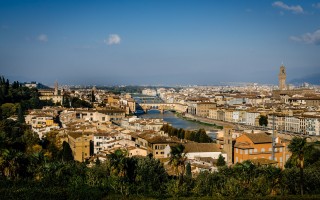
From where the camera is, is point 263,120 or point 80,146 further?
point 263,120

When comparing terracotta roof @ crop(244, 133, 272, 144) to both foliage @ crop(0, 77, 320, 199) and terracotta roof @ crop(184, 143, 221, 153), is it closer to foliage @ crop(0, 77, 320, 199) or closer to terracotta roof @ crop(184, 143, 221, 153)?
terracotta roof @ crop(184, 143, 221, 153)

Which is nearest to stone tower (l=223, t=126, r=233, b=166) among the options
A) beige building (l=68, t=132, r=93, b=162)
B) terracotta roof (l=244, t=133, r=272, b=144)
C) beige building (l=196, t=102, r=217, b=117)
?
terracotta roof (l=244, t=133, r=272, b=144)

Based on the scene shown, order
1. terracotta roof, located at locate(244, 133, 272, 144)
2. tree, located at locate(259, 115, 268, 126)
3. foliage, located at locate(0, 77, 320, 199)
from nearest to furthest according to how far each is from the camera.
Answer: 1. foliage, located at locate(0, 77, 320, 199)
2. terracotta roof, located at locate(244, 133, 272, 144)
3. tree, located at locate(259, 115, 268, 126)

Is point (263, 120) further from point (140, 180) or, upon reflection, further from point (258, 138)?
point (140, 180)

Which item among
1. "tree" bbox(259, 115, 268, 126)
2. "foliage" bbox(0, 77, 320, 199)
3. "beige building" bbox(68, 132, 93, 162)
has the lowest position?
"tree" bbox(259, 115, 268, 126)

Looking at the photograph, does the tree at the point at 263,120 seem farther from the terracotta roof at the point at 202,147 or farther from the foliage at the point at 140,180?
the foliage at the point at 140,180

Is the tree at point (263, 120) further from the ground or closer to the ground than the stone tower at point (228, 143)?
closer to the ground

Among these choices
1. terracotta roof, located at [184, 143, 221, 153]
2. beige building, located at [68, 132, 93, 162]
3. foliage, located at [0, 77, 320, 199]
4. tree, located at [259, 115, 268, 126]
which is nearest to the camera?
foliage, located at [0, 77, 320, 199]

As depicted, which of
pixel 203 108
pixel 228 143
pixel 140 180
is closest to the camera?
pixel 140 180

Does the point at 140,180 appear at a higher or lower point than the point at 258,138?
higher

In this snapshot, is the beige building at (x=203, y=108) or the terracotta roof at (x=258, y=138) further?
the beige building at (x=203, y=108)

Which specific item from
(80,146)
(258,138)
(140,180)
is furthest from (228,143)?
(140,180)

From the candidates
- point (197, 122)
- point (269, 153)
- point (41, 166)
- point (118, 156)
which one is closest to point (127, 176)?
point (118, 156)

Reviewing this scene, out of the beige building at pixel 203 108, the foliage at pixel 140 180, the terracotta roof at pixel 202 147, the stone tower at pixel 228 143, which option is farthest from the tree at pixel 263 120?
the foliage at pixel 140 180
